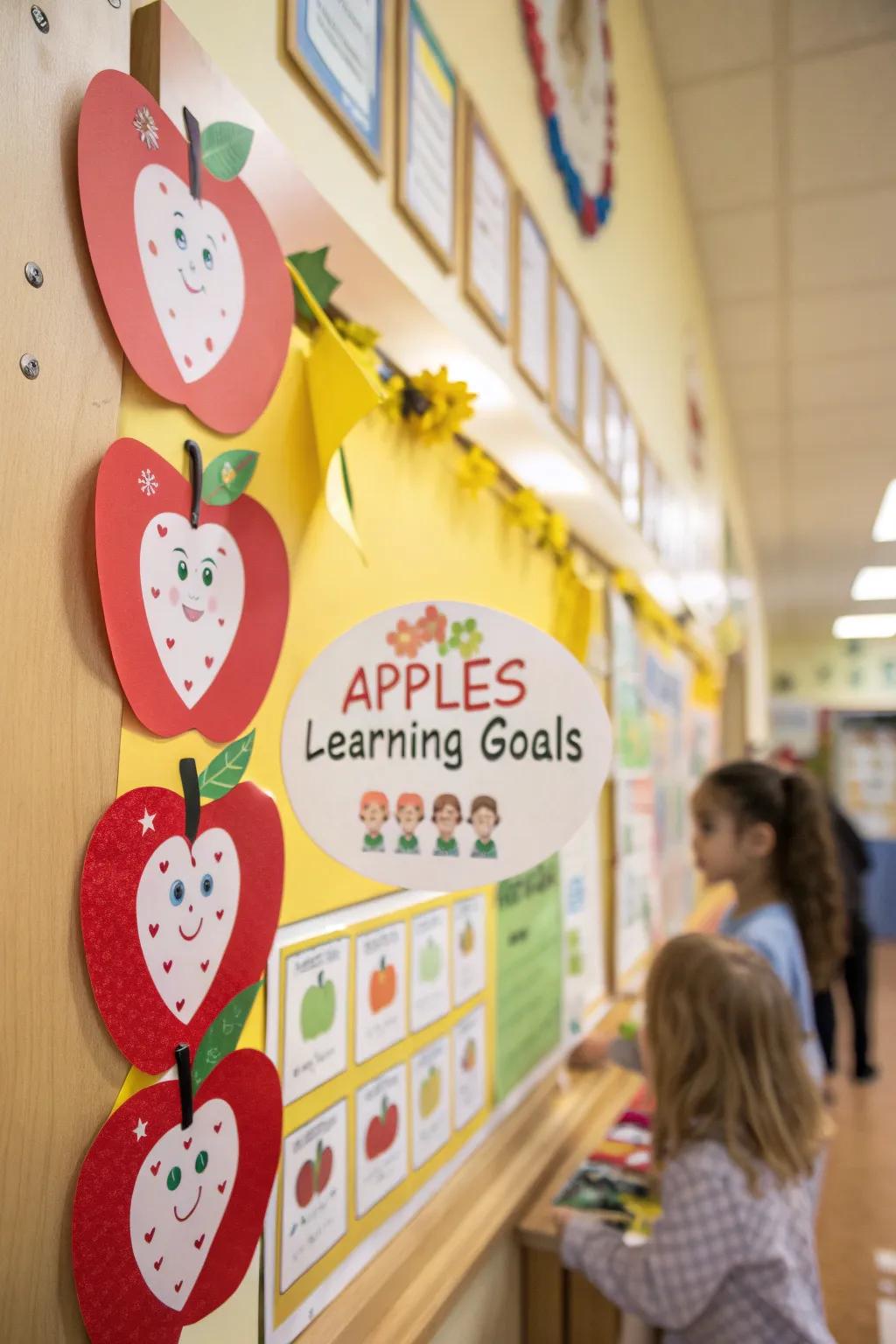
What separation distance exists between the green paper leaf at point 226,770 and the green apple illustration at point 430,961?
0.48 meters

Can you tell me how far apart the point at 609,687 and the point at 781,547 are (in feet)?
16.6

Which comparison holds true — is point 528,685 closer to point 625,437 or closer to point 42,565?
point 42,565

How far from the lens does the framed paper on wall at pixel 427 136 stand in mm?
1021

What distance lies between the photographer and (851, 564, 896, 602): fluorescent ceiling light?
22.5 feet

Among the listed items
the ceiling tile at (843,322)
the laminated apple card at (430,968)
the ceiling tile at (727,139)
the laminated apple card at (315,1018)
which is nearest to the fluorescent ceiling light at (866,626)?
the ceiling tile at (843,322)

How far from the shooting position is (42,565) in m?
0.53

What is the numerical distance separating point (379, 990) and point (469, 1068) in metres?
0.31

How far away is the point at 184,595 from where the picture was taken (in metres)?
0.65

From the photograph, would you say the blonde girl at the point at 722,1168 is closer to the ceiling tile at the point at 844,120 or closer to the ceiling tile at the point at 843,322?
the ceiling tile at the point at 844,120

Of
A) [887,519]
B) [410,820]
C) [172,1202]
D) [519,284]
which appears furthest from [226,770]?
[887,519]

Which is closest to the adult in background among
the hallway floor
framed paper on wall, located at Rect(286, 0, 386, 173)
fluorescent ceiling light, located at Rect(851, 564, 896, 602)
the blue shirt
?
the hallway floor

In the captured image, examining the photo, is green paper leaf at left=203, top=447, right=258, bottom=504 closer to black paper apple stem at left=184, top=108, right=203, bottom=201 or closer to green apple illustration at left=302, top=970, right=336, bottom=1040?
black paper apple stem at left=184, top=108, right=203, bottom=201

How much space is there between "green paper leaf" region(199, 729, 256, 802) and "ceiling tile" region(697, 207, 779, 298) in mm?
3420

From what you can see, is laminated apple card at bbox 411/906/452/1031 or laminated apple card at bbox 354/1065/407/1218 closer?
laminated apple card at bbox 354/1065/407/1218
